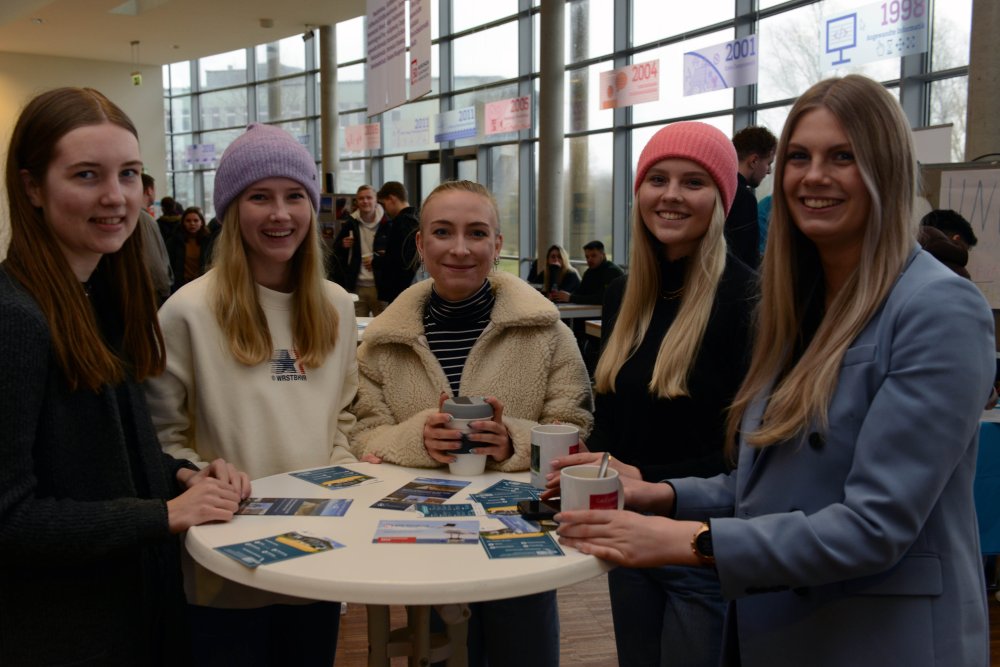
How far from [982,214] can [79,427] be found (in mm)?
4468

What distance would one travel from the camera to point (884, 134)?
125 centimetres

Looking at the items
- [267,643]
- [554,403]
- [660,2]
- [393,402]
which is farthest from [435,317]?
[660,2]

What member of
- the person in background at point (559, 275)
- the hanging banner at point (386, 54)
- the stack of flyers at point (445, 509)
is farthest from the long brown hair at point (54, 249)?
the person in background at point (559, 275)

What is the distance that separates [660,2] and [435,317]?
8028 millimetres

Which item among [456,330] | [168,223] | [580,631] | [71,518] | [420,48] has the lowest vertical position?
[580,631]

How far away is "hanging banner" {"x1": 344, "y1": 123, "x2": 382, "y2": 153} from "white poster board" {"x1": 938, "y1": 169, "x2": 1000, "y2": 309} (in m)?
10.8

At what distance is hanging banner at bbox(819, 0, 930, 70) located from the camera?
19.6ft

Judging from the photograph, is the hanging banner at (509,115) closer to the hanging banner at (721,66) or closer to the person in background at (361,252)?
the hanging banner at (721,66)

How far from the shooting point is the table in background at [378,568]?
1.21m

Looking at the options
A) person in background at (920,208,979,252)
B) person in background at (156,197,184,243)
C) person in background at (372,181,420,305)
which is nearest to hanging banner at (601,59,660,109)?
person in background at (372,181,420,305)

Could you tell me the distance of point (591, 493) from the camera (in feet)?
4.56

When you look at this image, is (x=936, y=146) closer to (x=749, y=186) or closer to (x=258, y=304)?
(x=749, y=186)

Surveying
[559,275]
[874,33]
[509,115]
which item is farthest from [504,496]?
[509,115]

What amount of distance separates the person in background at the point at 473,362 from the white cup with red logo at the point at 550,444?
0.56 ft
